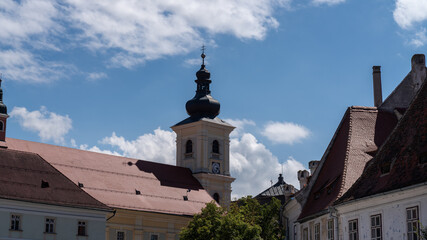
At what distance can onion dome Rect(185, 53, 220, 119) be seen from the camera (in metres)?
86.6

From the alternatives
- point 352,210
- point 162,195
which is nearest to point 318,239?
point 352,210

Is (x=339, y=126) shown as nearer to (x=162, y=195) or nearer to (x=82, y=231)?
(x=82, y=231)

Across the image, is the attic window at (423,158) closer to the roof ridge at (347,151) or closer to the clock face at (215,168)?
the roof ridge at (347,151)

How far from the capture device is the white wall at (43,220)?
47000mm

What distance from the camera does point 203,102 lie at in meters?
86.6

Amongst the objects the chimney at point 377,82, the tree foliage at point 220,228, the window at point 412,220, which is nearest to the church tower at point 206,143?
the tree foliage at point 220,228

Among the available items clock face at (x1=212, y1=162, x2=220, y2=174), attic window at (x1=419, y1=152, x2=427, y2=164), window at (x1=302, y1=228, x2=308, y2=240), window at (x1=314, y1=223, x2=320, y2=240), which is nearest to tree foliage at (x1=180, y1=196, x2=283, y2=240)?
window at (x1=302, y1=228, x2=308, y2=240)

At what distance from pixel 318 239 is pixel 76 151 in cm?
4091

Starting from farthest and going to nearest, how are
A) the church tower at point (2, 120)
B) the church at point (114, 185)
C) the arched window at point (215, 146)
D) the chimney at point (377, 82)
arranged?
the arched window at point (215, 146) < the church tower at point (2, 120) < the church at point (114, 185) < the chimney at point (377, 82)

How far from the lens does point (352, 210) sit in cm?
2898

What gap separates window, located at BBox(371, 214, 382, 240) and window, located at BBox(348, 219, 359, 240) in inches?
50.8

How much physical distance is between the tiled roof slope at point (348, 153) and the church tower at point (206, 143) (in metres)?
46.1

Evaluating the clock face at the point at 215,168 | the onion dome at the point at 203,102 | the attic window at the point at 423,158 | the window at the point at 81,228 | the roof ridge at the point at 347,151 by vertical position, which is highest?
the onion dome at the point at 203,102

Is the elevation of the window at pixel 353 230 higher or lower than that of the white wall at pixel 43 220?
lower
